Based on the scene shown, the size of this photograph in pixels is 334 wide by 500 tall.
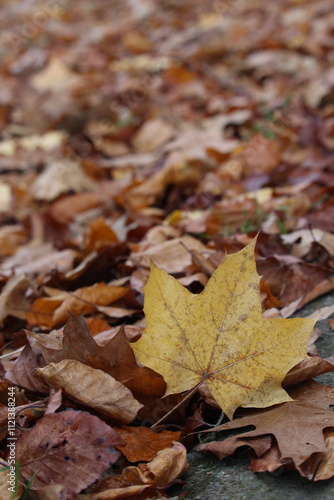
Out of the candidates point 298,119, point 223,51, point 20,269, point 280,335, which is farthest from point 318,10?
point 280,335

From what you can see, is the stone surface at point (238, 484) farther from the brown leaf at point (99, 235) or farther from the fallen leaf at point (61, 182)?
the fallen leaf at point (61, 182)

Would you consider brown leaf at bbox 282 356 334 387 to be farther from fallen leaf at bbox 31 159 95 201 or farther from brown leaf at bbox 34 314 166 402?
fallen leaf at bbox 31 159 95 201

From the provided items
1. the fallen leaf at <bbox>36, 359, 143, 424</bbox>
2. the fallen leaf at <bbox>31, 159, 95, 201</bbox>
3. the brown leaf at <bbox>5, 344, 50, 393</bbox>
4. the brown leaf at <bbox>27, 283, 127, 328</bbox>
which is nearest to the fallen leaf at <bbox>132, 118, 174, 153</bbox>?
the fallen leaf at <bbox>31, 159, 95, 201</bbox>

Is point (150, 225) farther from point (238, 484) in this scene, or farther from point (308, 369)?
point (238, 484)

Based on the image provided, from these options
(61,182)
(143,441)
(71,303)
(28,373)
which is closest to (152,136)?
(61,182)

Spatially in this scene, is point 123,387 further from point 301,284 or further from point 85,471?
point 301,284

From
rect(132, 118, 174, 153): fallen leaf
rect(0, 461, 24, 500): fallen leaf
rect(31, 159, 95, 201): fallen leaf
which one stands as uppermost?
rect(0, 461, 24, 500): fallen leaf
